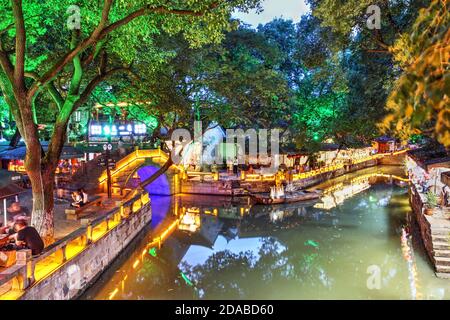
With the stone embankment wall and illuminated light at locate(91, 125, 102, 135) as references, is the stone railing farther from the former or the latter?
illuminated light at locate(91, 125, 102, 135)

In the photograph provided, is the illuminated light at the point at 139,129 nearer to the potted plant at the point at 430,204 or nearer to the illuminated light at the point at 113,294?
the illuminated light at the point at 113,294

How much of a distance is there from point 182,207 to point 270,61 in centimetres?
1248

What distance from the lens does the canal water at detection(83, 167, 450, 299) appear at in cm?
1104

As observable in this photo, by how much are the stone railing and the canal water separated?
1.44m

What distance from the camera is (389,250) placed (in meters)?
14.4

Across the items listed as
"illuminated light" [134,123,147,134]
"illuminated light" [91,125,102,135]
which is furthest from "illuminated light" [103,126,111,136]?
"illuminated light" [134,123,147,134]

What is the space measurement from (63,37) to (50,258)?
7656 mm

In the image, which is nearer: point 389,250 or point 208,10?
point 208,10

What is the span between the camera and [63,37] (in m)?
12.6

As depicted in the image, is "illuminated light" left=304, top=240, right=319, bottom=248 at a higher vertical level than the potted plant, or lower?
lower

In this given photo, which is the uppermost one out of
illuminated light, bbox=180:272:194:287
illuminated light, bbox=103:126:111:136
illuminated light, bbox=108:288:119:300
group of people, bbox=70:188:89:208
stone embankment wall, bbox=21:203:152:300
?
illuminated light, bbox=103:126:111:136

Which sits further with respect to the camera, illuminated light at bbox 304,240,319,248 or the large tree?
illuminated light at bbox 304,240,319,248
